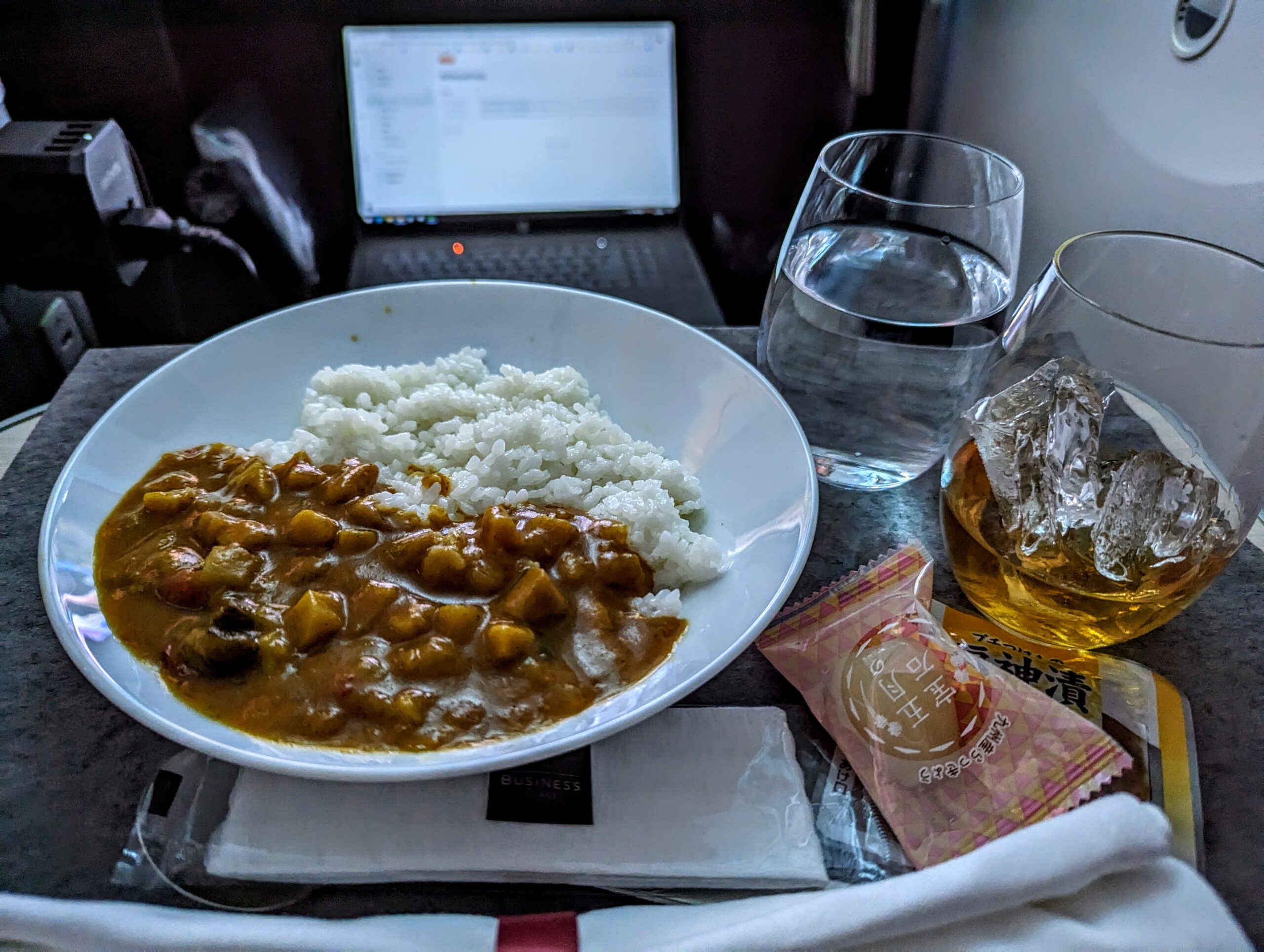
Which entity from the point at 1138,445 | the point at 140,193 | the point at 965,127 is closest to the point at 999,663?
the point at 1138,445

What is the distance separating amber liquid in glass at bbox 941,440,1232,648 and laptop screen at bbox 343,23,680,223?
Answer: 1252 millimetres

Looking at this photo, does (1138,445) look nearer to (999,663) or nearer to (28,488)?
(999,663)

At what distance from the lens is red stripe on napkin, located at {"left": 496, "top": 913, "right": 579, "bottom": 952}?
0.83 meters

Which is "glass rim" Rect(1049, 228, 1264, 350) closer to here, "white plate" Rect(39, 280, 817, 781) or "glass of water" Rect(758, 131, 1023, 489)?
"glass of water" Rect(758, 131, 1023, 489)

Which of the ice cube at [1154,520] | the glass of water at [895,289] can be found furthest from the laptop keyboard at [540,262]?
the ice cube at [1154,520]

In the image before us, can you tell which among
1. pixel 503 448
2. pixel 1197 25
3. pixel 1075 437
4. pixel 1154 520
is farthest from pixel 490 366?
pixel 1197 25

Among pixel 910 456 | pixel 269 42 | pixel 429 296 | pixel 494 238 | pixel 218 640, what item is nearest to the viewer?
pixel 218 640

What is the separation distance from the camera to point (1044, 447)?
110 centimetres

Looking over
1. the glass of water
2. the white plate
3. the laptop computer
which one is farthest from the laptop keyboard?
the glass of water

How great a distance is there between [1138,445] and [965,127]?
1207 mm

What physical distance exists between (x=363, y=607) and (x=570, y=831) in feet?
1.21

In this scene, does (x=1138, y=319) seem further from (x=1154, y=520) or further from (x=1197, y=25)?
(x=1197, y=25)

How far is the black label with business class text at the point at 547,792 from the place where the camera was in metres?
0.95

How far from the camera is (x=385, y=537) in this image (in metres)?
1.22
